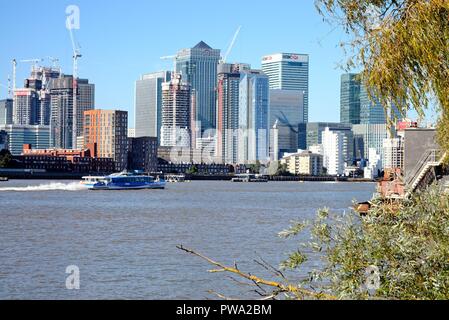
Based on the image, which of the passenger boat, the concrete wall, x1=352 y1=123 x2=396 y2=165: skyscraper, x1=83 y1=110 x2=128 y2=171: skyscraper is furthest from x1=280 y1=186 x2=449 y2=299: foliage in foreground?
x1=352 y1=123 x2=396 y2=165: skyscraper

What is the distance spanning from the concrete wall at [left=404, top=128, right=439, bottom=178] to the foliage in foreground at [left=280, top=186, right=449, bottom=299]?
78.1 feet

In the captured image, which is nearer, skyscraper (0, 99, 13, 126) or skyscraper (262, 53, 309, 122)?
skyscraper (262, 53, 309, 122)

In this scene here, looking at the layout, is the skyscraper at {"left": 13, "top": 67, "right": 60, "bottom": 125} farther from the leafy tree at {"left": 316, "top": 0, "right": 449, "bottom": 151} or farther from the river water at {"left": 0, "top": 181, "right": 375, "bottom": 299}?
the leafy tree at {"left": 316, "top": 0, "right": 449, "bottom": 151}

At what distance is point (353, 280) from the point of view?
6.31m

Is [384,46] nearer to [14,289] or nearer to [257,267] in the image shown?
[14,289]

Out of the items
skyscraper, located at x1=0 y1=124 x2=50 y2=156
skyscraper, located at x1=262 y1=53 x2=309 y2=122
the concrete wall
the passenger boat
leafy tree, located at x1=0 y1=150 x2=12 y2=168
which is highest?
skyscraper, located at x1=262 y1=53 x2=309 y2=122

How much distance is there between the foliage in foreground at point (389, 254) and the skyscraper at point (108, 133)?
420 feet

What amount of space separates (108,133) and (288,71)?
44.2 meters

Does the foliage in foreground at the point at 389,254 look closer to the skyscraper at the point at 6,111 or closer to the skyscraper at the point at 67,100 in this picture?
the skyscraper at the point at 67,100

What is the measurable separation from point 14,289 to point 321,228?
33.0ft

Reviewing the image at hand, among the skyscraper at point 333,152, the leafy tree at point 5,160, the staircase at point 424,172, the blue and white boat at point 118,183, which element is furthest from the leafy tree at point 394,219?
the skyscraper at point 333,152

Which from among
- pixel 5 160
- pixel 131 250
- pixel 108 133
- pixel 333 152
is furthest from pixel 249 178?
pixel 131 250

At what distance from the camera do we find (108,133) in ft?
468

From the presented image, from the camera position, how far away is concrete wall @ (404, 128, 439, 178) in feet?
98.9
